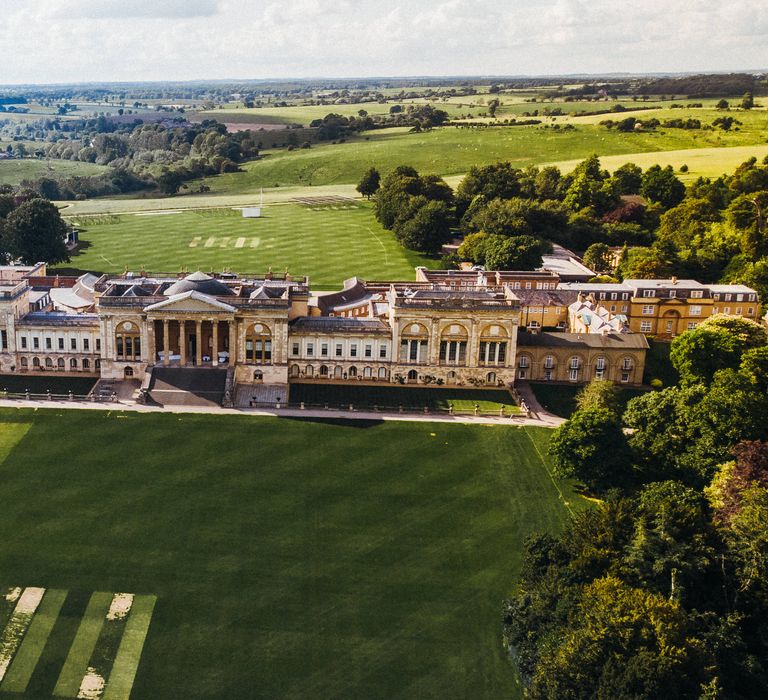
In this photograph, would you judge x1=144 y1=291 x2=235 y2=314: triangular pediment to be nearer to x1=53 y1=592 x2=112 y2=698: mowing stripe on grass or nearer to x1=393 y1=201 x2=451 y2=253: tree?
x1=53 y1=592 x2=112 y2=698: mowing stripe on grass

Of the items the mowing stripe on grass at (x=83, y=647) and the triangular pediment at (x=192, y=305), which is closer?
the mowing stripe on grass at (x=83, y=647)

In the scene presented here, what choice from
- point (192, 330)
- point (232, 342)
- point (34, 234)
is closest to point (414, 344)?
point (232, 342)

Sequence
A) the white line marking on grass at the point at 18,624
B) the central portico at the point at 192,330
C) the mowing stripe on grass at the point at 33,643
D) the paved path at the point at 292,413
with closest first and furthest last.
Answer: the mowing stripe on grass at the point at 33,643
the white line marking on grass at the point at 18,624
the paved path at the point at 292,413
the central portico at the point at 192,330

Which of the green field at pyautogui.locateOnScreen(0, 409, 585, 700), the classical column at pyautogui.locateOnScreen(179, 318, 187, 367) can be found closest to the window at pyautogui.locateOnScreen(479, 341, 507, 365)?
the green field at pyautogui.locateOnScreen(0, 409, 585, 700)

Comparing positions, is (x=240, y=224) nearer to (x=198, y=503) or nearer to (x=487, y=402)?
(x=487, y=402)

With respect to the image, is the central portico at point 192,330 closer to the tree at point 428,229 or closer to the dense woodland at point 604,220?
the dense woodland at point 604,220

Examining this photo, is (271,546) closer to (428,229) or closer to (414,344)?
(414,344)

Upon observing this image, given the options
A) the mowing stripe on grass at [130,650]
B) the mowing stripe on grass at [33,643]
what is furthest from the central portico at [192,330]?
the mowing stripe on grass at [130,650]
